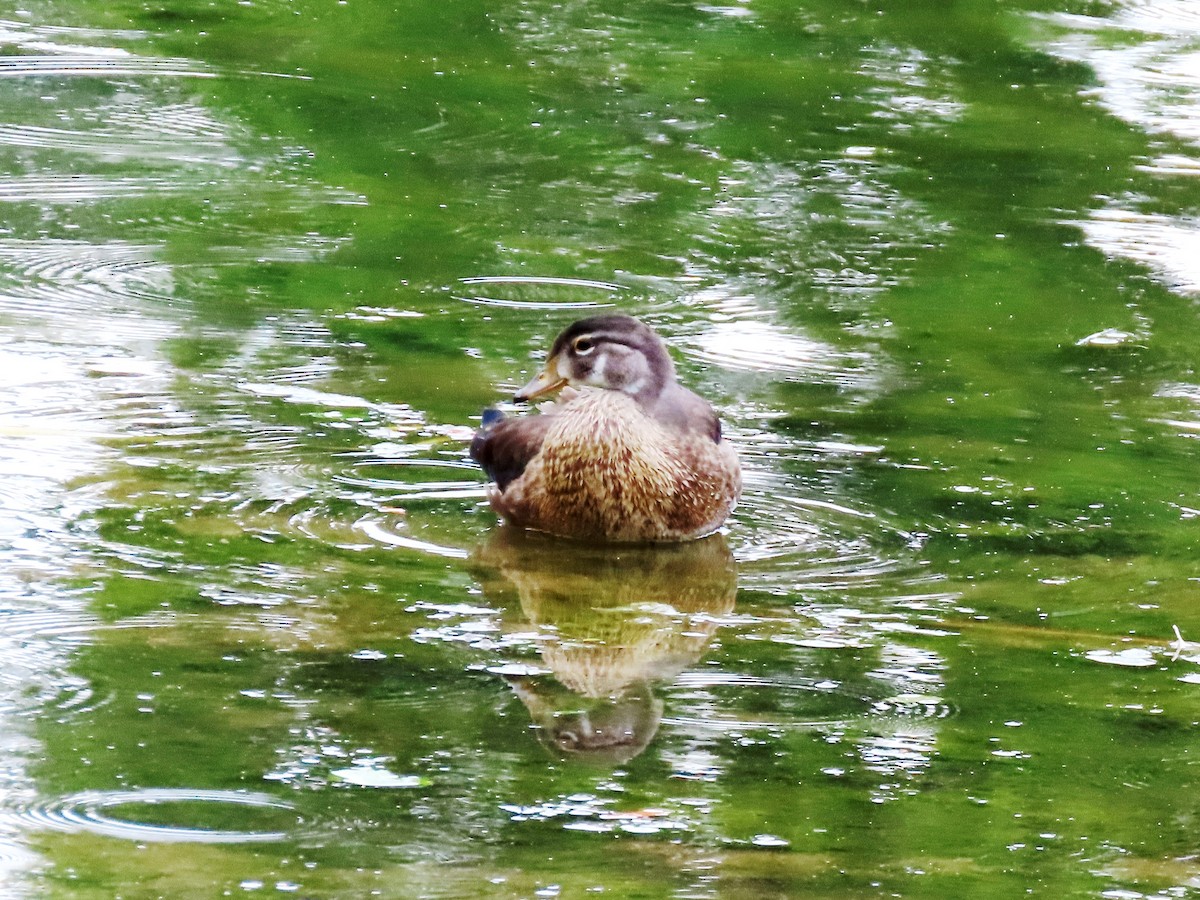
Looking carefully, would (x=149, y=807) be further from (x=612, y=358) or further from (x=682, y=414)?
(x=682, y=414)

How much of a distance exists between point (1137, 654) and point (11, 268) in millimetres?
5711

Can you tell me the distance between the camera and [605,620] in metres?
6.41

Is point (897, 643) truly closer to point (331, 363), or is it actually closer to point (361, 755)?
point (361, 755)

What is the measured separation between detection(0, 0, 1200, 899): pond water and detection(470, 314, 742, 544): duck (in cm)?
12

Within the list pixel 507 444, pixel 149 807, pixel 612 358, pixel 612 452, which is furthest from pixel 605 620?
pixel 149 807

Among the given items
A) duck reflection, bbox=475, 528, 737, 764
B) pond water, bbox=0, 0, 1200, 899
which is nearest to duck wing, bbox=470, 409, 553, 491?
pond water, bbox=0, 0, 1200, 899

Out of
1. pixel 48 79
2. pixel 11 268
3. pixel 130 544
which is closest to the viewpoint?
pixel 130 544

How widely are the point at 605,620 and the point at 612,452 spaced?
43.9 inches

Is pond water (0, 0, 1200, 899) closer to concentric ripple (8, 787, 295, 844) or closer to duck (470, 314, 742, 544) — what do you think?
concentric ripple (8, 787, 295, 844)

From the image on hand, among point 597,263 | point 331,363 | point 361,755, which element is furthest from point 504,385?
point 361,755

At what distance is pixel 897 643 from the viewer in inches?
245

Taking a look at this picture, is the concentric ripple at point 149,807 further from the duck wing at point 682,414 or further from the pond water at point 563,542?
the duck wing at point 682,414

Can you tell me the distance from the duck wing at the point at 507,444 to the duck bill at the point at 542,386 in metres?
0.08

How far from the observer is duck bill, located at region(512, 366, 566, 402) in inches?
303
